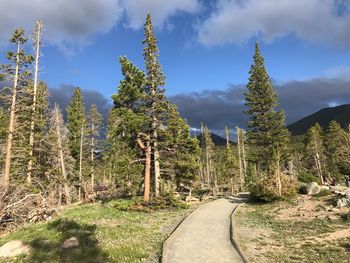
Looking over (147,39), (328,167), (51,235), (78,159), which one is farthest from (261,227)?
(328,167)

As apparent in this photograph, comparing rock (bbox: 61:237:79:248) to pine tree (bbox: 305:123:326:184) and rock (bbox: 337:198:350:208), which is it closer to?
rock (bbox: 337:198:350:208)

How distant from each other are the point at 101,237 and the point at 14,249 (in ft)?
14.5

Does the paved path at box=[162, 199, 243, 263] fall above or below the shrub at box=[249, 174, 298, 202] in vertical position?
below

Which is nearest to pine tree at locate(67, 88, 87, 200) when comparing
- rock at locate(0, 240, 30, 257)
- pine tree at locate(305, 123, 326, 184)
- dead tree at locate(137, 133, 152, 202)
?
dead tree at locate(137, 133, 152, 202)

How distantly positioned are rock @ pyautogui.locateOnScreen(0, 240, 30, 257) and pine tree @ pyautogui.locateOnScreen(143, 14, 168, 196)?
64.7 feet

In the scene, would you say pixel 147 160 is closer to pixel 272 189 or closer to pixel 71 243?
pixel 272 189

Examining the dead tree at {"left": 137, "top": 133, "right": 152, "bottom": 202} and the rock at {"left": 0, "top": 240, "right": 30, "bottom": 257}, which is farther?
the dead tree at {"left": 137, "top": 133, "right": 152, "bottom": 202}

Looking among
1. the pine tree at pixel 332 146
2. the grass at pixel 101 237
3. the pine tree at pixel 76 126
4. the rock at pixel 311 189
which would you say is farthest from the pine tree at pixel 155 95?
the pine tree at pixel 332 146

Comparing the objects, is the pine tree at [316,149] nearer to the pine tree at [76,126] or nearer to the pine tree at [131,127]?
the pine tree at [76,126]

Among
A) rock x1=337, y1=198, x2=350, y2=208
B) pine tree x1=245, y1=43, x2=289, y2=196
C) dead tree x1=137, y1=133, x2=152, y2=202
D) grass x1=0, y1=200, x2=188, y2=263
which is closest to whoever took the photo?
grass x1=0, y1=200, x2=188, y2=263

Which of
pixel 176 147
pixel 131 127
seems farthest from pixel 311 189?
pixel 131 127

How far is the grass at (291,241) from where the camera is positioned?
49.7ft

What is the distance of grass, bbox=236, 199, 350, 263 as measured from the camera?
1514cm

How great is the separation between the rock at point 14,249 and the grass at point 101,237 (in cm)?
39
